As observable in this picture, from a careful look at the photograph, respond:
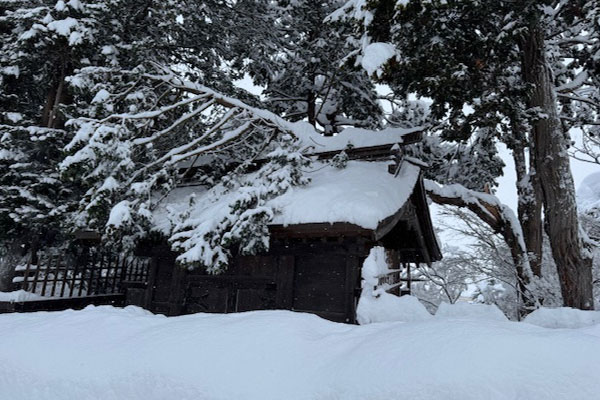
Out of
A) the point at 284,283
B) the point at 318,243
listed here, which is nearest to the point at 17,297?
the point at 284,283

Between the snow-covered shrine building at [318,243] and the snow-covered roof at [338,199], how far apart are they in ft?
0.06

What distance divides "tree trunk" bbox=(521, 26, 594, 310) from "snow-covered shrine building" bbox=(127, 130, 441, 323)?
252 centimetres

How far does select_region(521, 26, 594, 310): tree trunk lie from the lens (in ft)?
23.3

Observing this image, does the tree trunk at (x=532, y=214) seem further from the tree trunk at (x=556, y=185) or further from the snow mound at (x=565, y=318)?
the snow mound at (x=565, y=318)

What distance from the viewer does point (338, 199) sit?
623 centimetres

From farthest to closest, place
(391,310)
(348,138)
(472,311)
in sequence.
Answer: (348,138), (391,310), (472,311)

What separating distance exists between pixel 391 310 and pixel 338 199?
2.25 meters

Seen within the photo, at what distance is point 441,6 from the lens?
5.59 metres

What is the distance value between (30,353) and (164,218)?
4.14 metres

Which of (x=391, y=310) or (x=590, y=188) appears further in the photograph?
(x=590, y=188)

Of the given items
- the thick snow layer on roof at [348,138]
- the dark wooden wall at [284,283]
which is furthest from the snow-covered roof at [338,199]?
the dark wooden wall at [284,283]

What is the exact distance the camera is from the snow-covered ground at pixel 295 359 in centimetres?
237

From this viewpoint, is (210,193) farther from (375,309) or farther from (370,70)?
(375,309)

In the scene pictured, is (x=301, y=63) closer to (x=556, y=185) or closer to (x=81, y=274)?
(x=556, y=185)
